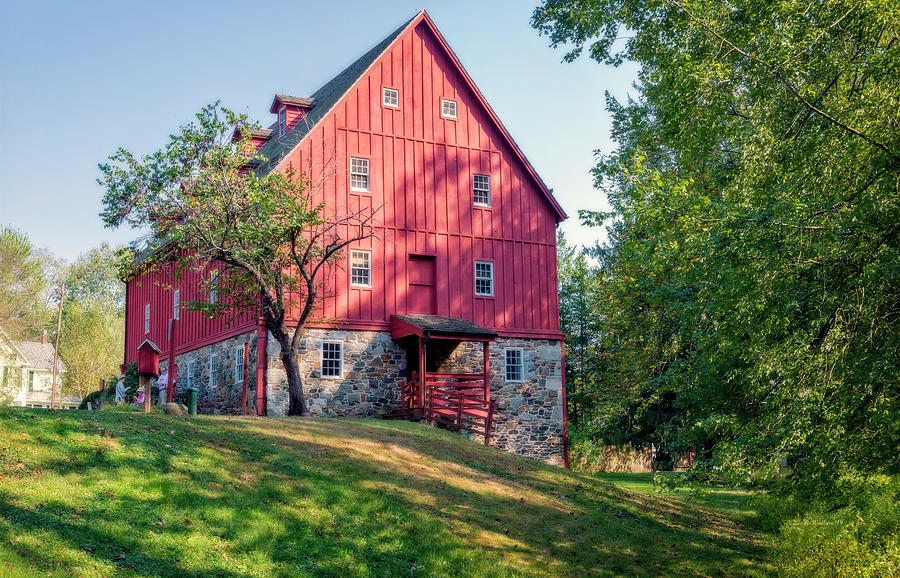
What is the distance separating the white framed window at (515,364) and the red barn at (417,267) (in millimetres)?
44

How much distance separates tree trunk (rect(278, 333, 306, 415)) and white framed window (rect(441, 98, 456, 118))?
30.5ft

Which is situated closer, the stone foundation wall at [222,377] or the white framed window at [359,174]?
the stone foundation wall at [222,377]

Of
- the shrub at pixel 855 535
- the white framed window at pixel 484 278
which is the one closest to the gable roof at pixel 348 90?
the white framed window at pixel 484 278

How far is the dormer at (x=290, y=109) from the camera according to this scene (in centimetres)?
2848

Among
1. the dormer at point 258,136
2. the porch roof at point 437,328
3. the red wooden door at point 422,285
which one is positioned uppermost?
the dormer at point 258,136

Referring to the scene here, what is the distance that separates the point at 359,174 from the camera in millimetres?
25250

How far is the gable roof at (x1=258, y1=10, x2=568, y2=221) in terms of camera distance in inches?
998

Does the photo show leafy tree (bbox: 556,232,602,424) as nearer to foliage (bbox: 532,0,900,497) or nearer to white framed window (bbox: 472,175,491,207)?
white framed window (bbox: 472,175,491,207)

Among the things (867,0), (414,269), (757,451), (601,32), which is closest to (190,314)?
(414,269)

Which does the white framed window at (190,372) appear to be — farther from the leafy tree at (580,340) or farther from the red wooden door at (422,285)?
the leafy tree at (580,340)

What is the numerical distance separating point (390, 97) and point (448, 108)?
199 centimetres

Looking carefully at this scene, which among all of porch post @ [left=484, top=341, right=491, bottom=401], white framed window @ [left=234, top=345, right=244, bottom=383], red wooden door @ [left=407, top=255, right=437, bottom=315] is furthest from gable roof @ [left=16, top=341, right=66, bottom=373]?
porch post @ [left=484, top=341, right=491, bottom=401]

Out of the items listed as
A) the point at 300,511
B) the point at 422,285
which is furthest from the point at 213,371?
the point at 300,511

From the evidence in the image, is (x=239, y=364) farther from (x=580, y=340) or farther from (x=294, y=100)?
(x=580, y=340)
